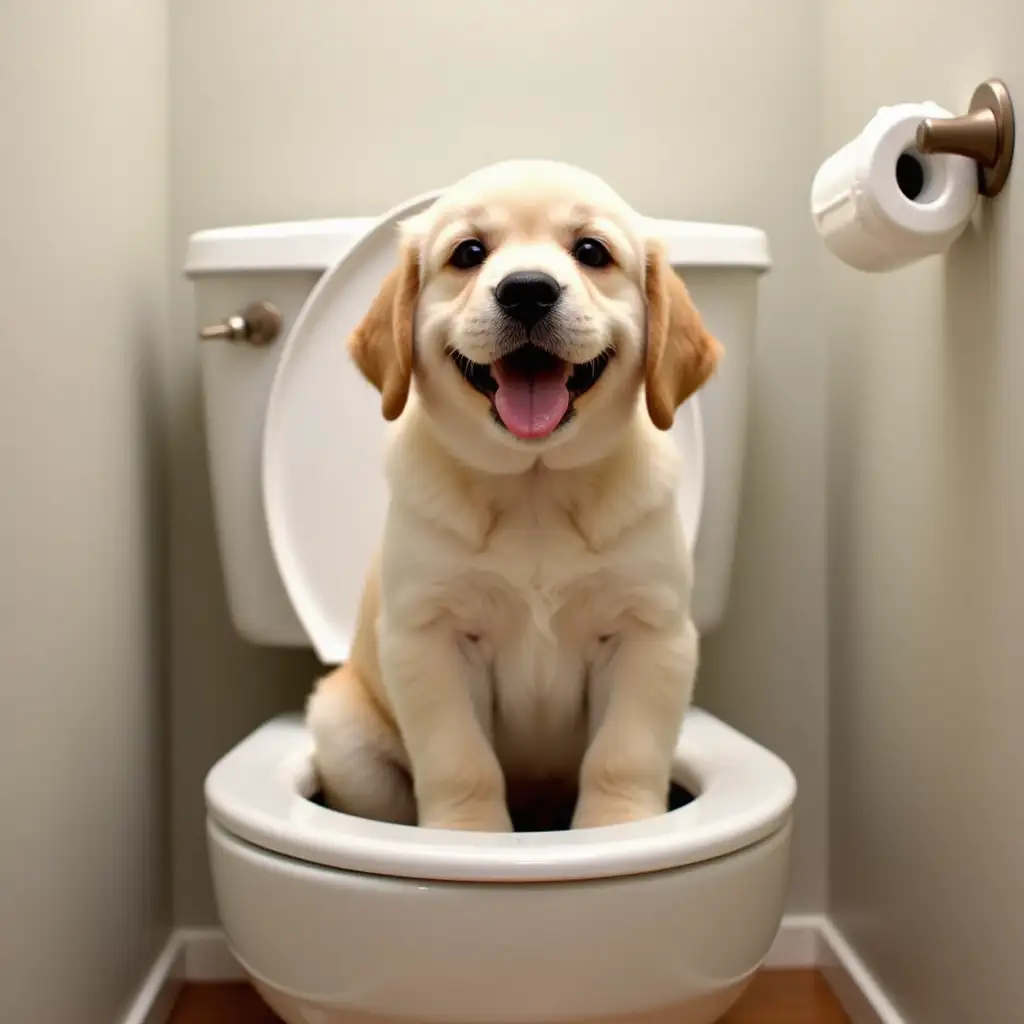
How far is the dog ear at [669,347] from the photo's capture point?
0.99 meters

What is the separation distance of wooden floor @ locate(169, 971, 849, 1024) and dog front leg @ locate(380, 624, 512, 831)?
1.70 feet

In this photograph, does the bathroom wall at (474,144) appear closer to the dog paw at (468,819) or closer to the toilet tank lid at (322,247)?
the toilet tank lid at (322,247)

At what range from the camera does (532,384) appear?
98cm

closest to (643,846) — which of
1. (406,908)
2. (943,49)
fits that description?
(406,908)

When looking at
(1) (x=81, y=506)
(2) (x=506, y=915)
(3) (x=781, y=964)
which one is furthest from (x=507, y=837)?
(3) (x=781, y=964)

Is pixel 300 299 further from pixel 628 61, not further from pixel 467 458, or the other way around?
pixel 628 61

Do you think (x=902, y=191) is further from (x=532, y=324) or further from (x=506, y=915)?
(x=506, y=915)

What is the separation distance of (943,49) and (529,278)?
1.47 feet

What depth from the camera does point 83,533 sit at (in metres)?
1.12

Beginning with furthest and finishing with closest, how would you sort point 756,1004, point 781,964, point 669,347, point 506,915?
1. point 781,964
2. point 756,1004
3. point 669,347
4. point 506,915

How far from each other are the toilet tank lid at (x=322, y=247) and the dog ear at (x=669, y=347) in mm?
243

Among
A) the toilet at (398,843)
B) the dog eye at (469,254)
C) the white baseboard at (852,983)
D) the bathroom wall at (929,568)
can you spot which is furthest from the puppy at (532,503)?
the white baseboard at (852,983)

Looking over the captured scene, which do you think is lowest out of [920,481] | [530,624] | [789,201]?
[530,624]

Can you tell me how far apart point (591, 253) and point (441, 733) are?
1.31 ft
